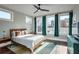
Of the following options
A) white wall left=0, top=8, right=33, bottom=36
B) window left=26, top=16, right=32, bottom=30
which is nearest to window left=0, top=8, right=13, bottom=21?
white wall left=0, top=8, right=33, bottom=36

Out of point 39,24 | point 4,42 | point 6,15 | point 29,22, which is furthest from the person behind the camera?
point 39,24

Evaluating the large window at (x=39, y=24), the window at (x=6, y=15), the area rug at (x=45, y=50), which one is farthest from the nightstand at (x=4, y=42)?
the large window at (x=39, y=24)

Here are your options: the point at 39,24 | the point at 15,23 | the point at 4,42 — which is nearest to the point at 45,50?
the point at 4,42

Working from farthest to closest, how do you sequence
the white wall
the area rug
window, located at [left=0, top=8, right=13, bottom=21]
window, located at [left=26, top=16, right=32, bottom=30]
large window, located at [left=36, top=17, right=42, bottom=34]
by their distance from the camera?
1. large window, located at [left=36, top=17, right=42, bottom=34]
2. window, located at [left=26, top=16, right=32, bottom=30]
3. the white wall
4. window, located at [left=0, top=8, right=13, bottom=21]
5. the area rug

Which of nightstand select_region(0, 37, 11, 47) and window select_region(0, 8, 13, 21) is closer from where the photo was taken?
nightstand select_region(0, 37, 11, 47)

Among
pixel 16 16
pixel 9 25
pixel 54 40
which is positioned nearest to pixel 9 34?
pixel 9 25

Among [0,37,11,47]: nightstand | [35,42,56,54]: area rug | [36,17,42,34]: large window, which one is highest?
[36,17,42,34]: large window

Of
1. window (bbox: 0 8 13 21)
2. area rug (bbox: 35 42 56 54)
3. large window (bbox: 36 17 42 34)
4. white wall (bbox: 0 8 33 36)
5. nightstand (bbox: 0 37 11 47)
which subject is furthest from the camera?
large window (bbox: 36 17 42 34)

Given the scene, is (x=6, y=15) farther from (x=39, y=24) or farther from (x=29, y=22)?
(x=39, y=24)

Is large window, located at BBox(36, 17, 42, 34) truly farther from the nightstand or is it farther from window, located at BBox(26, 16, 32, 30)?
the nightstand

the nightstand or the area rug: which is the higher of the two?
the nightstand

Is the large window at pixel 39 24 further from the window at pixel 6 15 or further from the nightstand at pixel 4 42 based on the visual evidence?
the nightstand at pixel 4 42

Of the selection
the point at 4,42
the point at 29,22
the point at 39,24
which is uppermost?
the point at 29,22
